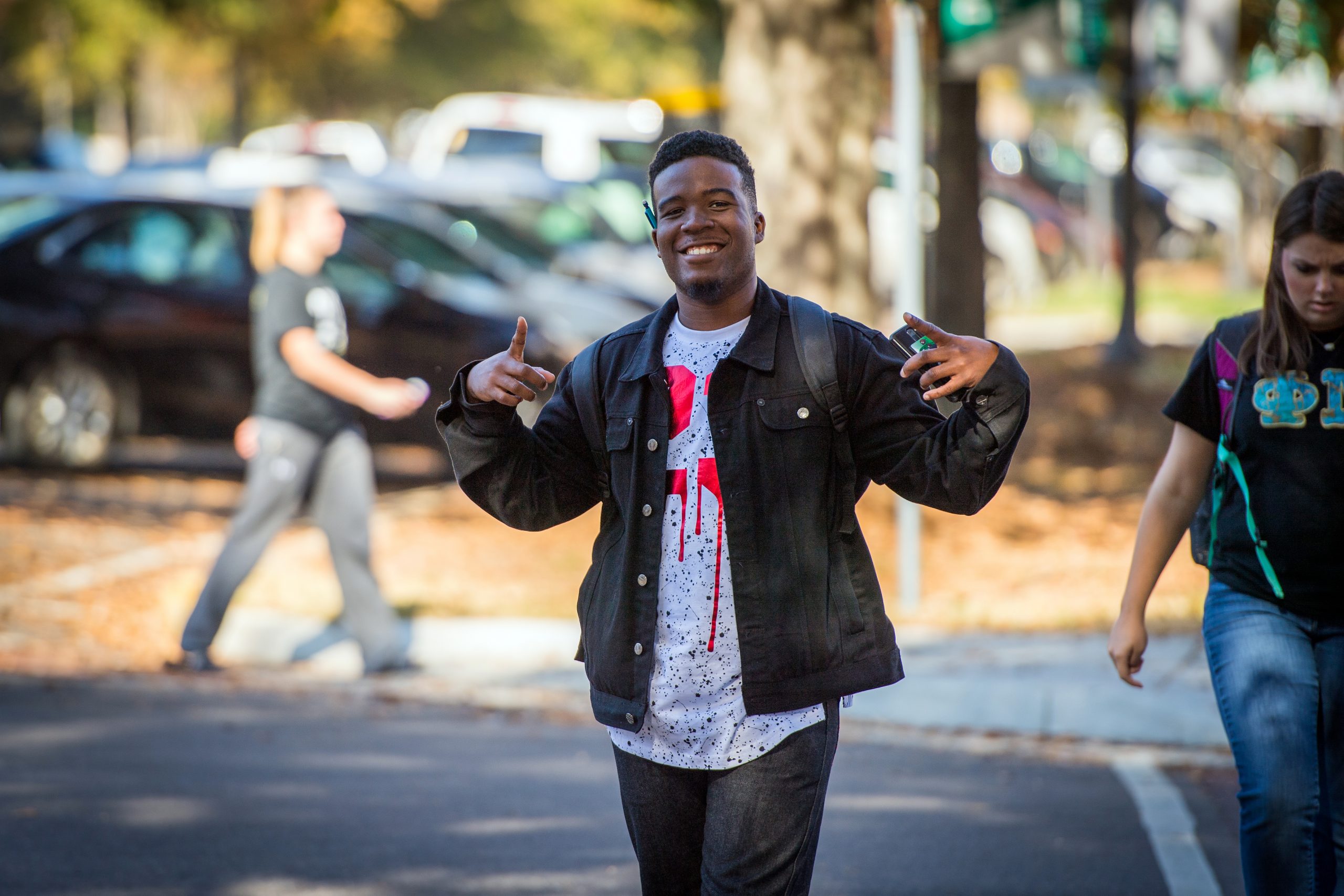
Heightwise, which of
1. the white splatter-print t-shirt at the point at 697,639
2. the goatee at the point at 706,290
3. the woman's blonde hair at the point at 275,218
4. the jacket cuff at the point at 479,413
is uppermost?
the woman's blonde hair at the point at 275,218

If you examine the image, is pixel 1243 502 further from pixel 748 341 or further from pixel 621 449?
pixel 621 449

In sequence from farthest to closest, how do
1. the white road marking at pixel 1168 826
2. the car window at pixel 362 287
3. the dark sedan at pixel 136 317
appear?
the dark sedan at pixel 136 317 < the car window at pixel 362 287 < the white road marking at pixel 1168 826

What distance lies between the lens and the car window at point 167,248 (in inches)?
466

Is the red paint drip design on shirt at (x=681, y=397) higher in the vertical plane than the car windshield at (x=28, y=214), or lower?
lower

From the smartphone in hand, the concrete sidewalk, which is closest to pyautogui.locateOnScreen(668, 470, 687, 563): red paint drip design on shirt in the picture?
the smartphone in hand

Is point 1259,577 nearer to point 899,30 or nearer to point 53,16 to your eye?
point 899,30

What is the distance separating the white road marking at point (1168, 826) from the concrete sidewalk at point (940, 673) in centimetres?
32

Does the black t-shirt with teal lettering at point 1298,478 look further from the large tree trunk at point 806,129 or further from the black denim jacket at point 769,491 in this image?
the large tree trunk at point 806,129

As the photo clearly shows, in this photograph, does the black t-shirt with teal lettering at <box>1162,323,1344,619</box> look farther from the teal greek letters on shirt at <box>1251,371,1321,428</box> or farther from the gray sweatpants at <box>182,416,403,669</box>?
the gray sweatpants at <box>182,416,403,669</box>

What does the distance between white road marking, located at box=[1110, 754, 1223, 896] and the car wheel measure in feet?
26.4

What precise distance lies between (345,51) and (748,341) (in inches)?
1625

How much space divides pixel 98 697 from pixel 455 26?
40.7 meters

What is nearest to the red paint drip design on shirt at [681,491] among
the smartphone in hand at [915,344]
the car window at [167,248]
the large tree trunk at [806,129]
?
the smartphone in hand at [915,344]

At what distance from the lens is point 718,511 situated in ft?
10.1
